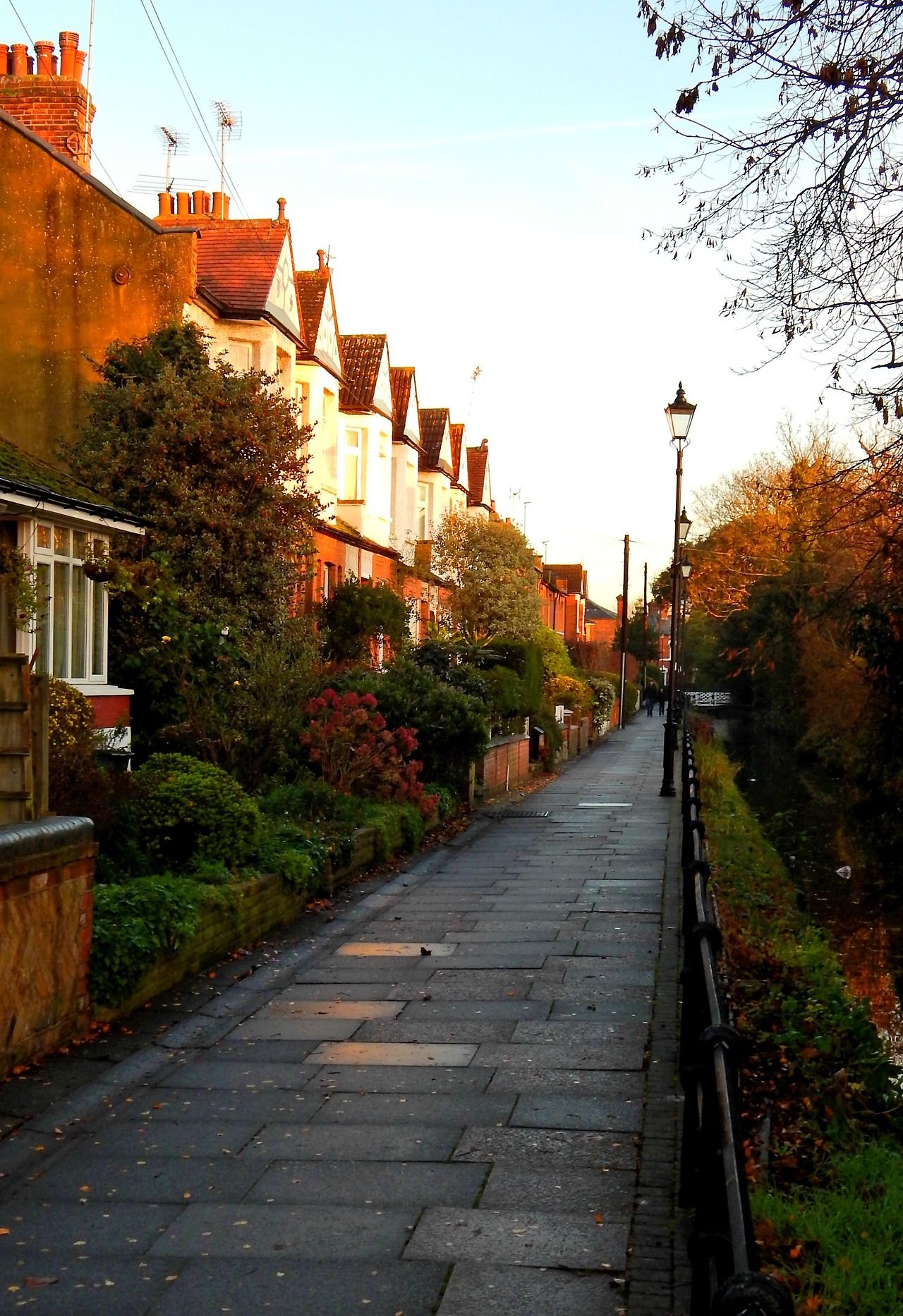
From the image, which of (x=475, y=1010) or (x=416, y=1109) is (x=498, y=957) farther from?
(x=416, y=1109)

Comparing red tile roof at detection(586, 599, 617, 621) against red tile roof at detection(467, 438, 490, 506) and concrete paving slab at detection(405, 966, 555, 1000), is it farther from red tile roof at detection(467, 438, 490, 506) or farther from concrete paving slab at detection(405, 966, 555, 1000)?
concrete paving slab at detection(405, 966, 555, 1000)

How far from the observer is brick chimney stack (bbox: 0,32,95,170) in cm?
2312

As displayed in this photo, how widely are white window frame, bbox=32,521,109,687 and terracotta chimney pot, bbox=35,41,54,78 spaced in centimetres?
1202

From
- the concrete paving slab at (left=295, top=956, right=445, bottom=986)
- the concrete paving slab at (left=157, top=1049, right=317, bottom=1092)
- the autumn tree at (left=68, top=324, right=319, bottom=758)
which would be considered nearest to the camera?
the concrete paving slab at (left=157, top=1049, right=317, bottom=1092)

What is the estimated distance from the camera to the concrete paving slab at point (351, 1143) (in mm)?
5668

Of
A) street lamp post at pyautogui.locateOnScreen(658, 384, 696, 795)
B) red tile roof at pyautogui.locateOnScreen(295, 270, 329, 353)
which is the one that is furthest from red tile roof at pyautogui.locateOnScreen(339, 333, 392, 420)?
street lamp post at pyautogui.locateOnScreen(658, 384, 696, 795)

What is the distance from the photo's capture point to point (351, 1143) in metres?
5.83

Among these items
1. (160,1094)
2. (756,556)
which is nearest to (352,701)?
(160,1094)

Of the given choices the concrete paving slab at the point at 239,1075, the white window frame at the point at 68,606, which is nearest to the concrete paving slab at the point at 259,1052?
the concrete paving slab at the point at 239,1075

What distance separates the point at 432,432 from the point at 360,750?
1173 inches

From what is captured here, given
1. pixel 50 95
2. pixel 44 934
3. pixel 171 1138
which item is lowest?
pixel 171 1138

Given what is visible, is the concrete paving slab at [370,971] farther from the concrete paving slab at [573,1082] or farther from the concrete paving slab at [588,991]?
the concrete paving slab at [573,1082]

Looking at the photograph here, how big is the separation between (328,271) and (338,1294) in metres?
27.8

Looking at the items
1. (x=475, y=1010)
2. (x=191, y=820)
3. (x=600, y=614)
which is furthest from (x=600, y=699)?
(x=600, y=614)
